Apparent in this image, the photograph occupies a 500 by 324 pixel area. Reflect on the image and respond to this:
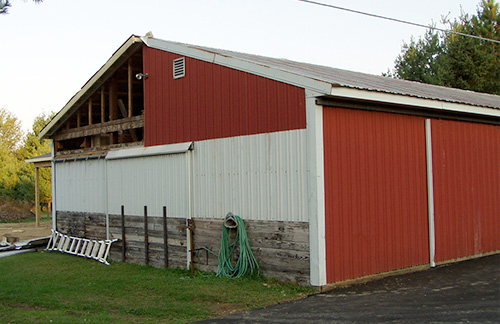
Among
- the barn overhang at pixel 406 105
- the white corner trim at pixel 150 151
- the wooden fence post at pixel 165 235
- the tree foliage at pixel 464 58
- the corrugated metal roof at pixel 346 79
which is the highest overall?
the tree foliage at pixel 464 58

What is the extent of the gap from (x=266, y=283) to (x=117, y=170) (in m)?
5.41

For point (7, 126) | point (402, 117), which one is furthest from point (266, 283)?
point (7, 126)

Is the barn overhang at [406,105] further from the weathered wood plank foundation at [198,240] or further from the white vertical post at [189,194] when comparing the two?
the white vertical post at [189,194]

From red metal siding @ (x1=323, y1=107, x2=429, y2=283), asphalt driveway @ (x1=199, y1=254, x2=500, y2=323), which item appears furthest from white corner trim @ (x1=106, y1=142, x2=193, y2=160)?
asphalt driveway @ (x1=199, y1=254, x2=500, y2=323)

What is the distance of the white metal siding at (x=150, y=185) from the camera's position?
10.9m

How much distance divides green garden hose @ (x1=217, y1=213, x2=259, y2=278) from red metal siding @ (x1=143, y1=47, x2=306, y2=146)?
5.27ft

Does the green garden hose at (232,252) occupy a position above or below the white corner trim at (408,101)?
below

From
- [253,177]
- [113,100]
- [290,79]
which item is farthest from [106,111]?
[290,79]

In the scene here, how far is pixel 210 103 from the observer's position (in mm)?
10219

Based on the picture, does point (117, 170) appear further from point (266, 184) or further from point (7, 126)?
point (7, 126)

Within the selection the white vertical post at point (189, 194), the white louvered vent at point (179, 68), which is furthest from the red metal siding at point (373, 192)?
the white louvered vent at point (179, 68)

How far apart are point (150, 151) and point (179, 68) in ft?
6.29

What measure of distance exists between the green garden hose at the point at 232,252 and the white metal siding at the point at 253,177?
23cm

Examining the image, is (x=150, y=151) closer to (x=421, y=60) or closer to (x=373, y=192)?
(x=373, y=192)
